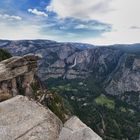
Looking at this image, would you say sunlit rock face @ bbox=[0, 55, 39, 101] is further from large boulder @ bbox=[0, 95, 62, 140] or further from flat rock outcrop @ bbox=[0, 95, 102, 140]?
flat rock outcrop @ bbox=[0, 95, 102, 140]

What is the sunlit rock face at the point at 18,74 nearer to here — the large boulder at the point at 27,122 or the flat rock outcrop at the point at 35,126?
the large boulder at the point at 27,122

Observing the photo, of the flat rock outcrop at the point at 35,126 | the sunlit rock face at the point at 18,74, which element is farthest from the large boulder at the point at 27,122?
the sunlit rock face at the point at 18,74

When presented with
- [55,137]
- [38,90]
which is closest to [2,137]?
[55,137]

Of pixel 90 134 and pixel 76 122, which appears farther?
pixel 76 122

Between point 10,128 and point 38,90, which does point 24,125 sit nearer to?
point 10,128

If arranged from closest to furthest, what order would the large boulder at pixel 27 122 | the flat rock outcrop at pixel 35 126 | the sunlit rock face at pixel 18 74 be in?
the flat rock outcrop at pixel 35 126 → the large boulder at pixel 27 122 → the sunlit rock face at pixel 18 74

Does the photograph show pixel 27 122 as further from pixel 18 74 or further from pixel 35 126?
pixel 18 74
